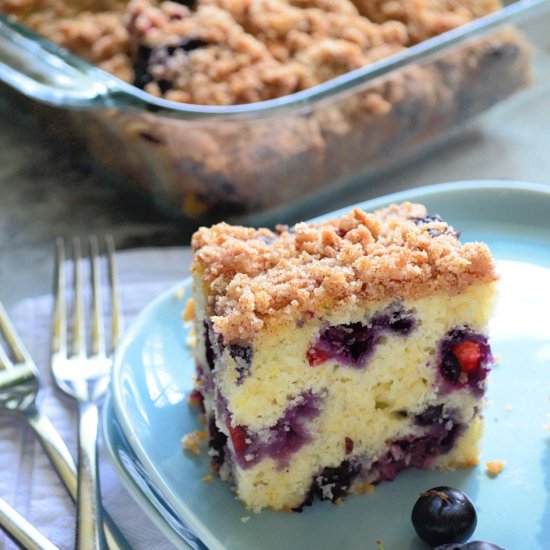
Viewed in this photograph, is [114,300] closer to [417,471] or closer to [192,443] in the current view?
[192,443]

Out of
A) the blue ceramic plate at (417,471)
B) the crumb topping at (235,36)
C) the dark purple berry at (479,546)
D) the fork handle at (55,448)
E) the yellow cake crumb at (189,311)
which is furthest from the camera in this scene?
the crumb topping at (235,36)

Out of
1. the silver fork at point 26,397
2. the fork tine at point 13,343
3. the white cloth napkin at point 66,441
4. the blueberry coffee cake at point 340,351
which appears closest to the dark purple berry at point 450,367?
the blueberry coffee cake at point 340,351

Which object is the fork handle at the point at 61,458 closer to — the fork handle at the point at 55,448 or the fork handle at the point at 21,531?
the fork handle at the point at 55,448

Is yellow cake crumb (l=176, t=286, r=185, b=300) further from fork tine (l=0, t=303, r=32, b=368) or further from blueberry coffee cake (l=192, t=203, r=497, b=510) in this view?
fork tine (l=0, t=303, r=32, b=368)

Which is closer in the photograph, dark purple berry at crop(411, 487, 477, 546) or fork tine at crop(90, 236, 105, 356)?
dark purple berry at crop(411, 487, 477, 546)

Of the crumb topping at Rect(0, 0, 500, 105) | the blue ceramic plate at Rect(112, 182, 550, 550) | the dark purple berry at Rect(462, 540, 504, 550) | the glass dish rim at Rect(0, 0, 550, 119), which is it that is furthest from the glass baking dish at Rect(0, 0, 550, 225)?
the dark purple berry at Rect(462, 540, 504, 550)

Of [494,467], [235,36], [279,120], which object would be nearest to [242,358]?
[494,467]
